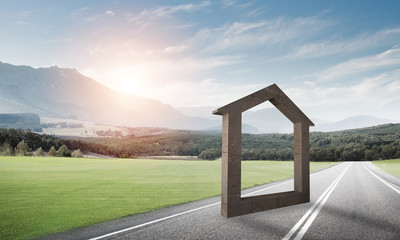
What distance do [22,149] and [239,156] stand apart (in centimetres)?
9586

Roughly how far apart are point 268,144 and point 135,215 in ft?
299

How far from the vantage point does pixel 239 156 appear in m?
10.2

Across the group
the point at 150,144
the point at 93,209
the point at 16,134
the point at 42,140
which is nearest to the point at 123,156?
the point at 150,144

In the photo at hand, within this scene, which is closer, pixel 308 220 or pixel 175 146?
pixel 308 220

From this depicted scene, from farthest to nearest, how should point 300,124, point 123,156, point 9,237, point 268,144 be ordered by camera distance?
1. point 268,144
2. point 123,156
3. point 300,124
4. point 9,237

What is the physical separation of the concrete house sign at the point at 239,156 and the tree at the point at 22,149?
93.9 m

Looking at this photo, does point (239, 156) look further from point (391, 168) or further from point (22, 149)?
point (22, 149)

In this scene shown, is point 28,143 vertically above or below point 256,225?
above

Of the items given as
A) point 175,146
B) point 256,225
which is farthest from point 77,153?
point 256,225

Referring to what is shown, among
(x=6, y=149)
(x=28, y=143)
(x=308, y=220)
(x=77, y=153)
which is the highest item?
(x=28, y=143)

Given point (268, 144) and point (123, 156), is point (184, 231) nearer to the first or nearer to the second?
point (123, 156)

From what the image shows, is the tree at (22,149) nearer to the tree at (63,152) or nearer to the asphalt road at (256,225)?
the tree at (63,152)

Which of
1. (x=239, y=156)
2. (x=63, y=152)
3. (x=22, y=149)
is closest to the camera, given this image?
(x=239, y=156)

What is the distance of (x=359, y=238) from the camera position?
7.19m
